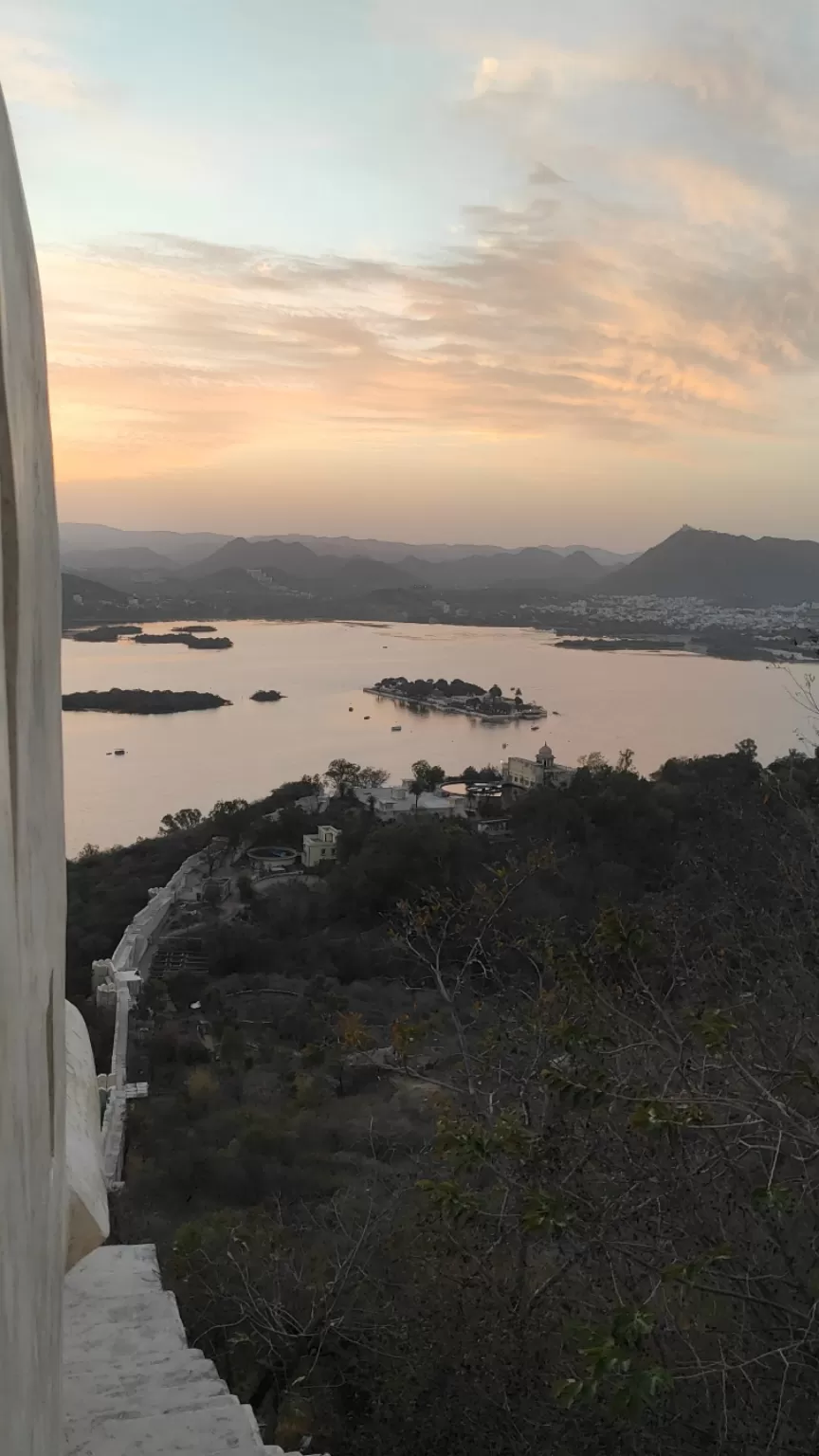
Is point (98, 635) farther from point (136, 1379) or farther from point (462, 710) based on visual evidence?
point (136, 1379)

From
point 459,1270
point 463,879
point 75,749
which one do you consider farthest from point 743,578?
point 459,1270

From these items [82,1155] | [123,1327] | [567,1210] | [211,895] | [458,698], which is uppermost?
[82,1155]

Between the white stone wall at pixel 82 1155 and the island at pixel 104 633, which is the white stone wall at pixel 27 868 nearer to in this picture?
the white stone wall at pixel 82 1155

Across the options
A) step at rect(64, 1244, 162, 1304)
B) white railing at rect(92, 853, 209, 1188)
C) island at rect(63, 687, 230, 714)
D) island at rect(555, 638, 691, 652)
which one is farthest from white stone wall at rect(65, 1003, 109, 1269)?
island at rect(555, 638, 691, 652)

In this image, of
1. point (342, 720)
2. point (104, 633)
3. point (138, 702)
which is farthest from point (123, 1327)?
point (104, 633)

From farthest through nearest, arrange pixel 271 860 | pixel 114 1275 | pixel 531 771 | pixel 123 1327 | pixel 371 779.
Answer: pixel 371 779 → pixel 531 771 → pixel 271 860 → pixel 114 1275 → pixel 123 1327

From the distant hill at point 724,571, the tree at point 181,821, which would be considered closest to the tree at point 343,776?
the tree at point 181,821

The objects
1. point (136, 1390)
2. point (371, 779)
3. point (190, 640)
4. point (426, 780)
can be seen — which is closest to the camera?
point (136, 1390)

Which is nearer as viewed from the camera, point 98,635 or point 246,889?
point 246,889
